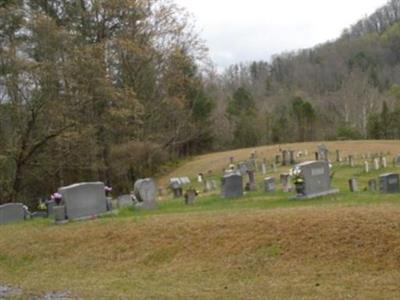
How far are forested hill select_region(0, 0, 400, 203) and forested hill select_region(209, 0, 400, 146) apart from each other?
0.73 ft

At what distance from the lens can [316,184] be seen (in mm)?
16922

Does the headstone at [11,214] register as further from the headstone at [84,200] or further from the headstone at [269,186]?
the headstone at [269,186]

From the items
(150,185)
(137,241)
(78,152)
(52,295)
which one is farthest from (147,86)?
(52,295)

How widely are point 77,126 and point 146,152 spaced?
1148cm

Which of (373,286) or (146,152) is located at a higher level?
(146,152)

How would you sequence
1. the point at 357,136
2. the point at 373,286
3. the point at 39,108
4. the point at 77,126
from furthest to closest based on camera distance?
1. the point at 357,136
2. the point at 77,126
3. the point at 39,108
4. the point at 373,286

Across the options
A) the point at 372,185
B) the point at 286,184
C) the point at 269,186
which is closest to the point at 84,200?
the point at 269,186

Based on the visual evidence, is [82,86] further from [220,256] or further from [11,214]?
[220,256]

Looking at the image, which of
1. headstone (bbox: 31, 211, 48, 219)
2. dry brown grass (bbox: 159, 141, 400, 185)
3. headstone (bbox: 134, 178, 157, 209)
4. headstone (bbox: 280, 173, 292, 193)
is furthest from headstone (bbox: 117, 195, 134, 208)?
dry brown grass (bbox: 159, 141, 400, 185)

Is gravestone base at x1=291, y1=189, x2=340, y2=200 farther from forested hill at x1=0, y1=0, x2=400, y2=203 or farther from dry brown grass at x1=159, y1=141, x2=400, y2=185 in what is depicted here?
dry brown grass at x1=159, y1=141, x2=400, y2=185

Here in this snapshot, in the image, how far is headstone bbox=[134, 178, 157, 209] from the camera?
17.7 metres

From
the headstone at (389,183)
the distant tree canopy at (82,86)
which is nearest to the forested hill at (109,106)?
the distant tree canopy at (82,86)

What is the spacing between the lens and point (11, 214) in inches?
756

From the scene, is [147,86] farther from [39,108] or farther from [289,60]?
[289,60]
